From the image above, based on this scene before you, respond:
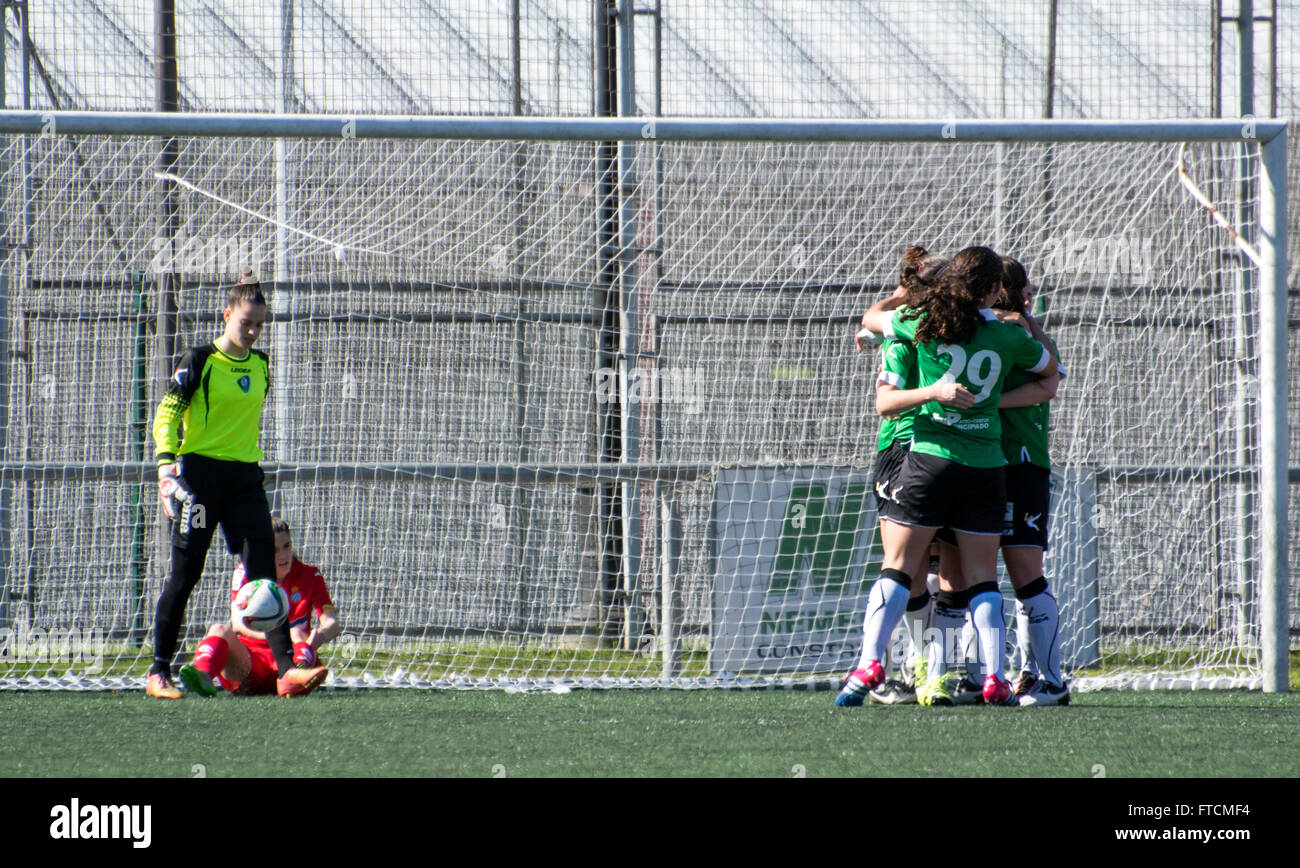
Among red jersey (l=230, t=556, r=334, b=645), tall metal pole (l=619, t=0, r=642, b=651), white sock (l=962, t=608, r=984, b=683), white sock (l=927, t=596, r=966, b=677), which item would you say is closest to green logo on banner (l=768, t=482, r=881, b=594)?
tall metal pole (l=619, t=0, r=642, b=651)

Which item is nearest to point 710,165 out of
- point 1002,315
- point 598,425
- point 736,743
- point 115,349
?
point 598,425

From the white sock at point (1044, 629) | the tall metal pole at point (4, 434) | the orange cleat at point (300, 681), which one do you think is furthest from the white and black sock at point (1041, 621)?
the tall metal pole at point (4, 434)

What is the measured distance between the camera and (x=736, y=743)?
3.42 meters

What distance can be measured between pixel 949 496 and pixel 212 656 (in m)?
2.66

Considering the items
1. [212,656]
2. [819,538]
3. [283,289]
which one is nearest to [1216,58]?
[819,538]

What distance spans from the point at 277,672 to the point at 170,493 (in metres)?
0.78

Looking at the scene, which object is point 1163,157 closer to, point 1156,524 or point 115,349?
point 1156,524

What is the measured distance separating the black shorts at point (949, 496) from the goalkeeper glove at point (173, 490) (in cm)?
248

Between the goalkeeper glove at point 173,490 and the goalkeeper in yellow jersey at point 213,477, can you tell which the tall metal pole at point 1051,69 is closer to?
the goalkeeper in yellow jersey at point 213,477

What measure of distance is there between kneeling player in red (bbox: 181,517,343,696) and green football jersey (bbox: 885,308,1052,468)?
7.58ft

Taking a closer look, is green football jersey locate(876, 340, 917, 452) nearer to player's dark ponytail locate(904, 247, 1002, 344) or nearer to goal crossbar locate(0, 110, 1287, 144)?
player's dark ponytail locate(904, 247, 1002, 344)

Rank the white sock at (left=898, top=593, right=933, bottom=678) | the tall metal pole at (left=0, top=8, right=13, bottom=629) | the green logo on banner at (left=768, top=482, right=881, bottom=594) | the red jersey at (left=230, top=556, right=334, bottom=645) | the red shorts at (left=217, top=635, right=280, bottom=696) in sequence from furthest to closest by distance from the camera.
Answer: the green logo on banner at (left=768, top=482, right=881, bottom=594) → the tall metal pole at (left=0, top=8, right=13, bottom=629) → the red jersey at (left=230, top=556, right=334, bottom=645) → the red shorts at (left=217, top=635, right=280, bottom=696) → the white sock at (left=898, top=593, right=933, bottom=678)

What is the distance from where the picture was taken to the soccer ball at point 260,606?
433 centimetres

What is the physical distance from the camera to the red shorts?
4637 millimetres
